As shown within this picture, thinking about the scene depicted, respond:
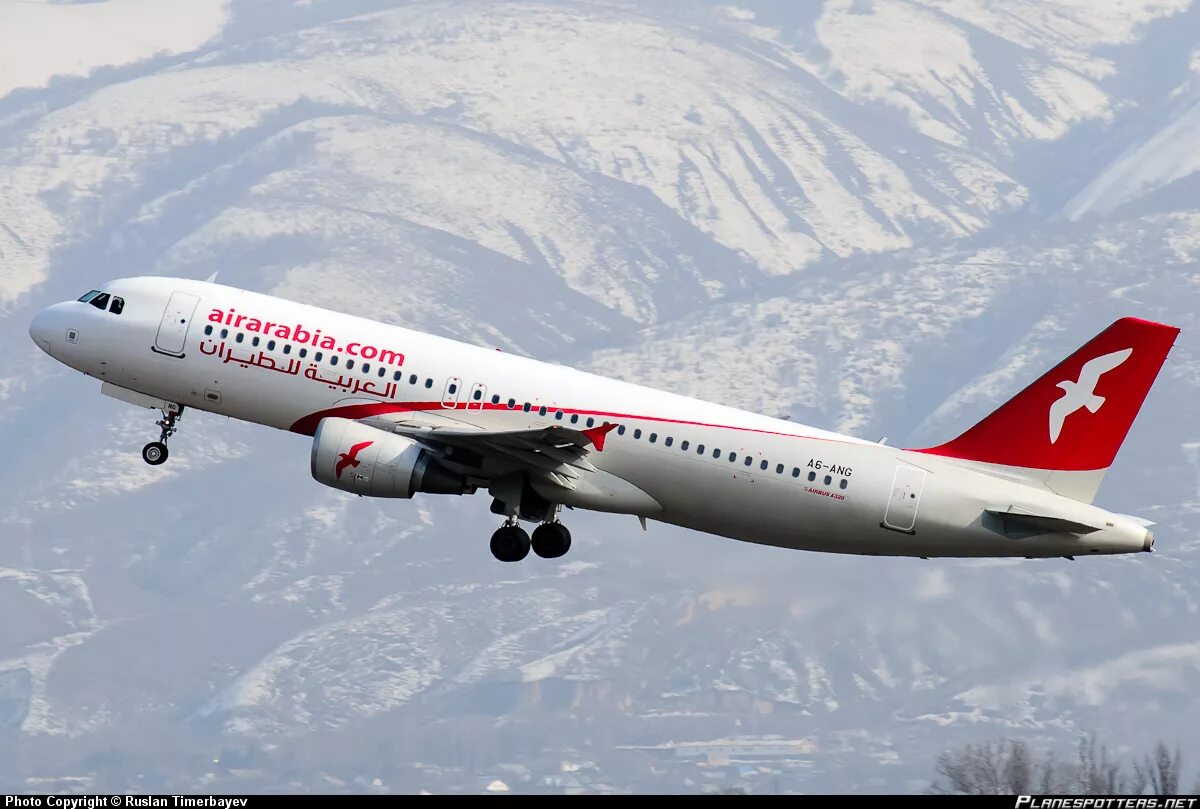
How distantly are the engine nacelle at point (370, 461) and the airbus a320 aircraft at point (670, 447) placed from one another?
5 cm

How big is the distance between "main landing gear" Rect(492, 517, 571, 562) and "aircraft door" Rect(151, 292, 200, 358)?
1111 cm

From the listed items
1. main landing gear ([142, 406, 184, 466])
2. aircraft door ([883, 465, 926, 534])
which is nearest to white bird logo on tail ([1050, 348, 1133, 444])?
aircraft door ([883, 465, 926, 534])

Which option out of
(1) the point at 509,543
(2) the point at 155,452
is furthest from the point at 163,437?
(1) the point at 509,543

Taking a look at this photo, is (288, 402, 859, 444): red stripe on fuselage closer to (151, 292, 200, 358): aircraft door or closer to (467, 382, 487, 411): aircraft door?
(467, 382, 487, 411): aircraft door

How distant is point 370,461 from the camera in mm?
→ 60781

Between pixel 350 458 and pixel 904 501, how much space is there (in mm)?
16217

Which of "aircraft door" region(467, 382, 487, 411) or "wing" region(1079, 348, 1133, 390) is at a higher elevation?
"wing" region(1079, 348, 1133, 390)

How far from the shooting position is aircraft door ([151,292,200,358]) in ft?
209

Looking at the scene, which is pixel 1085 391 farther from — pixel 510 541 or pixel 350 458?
pixel 350 458

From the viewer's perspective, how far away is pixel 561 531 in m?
64.2

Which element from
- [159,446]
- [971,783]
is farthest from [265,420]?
[971,783]

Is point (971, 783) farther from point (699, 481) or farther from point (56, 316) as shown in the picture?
point (56, 316)

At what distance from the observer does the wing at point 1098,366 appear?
62.4m
